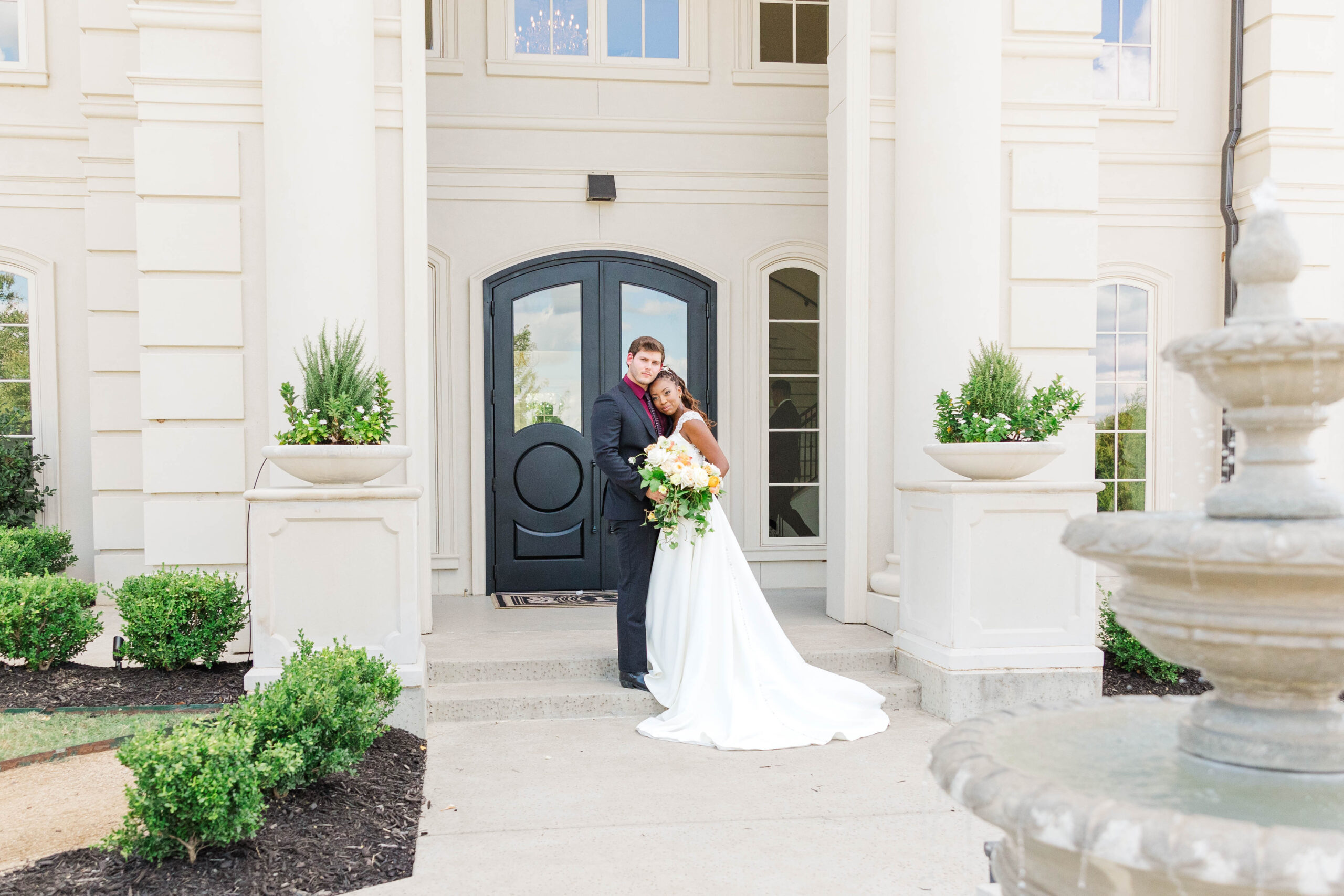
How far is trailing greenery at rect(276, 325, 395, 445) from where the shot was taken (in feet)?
18.7

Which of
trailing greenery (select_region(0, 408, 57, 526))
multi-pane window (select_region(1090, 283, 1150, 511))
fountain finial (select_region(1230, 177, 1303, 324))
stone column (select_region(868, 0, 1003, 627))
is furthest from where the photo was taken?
multi-pane window (select_region(1090, 283, 1150, 511))

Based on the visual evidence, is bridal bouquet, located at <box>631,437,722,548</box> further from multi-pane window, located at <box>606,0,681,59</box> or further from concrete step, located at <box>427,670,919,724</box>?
multi-pane window, located at <box>606,0,681,59</box>

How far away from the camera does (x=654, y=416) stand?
6.25 meters

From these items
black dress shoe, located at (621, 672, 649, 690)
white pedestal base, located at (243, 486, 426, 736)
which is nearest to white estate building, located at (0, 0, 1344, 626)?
black dress shoe, located at (621, 672, 649, 690)

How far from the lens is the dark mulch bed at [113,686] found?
561 cm

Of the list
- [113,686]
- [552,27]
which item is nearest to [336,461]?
[113,686]

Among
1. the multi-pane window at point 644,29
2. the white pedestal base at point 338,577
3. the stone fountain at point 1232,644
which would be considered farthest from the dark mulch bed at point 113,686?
the multi-pane window at point 644,29

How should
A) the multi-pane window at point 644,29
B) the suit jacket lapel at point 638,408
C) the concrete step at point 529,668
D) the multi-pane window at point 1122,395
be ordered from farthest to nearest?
1. the multi-pane window at point 1122,395
2. the multi-pane window at point 644,29
3. the concrete step at point 529,668
4. the suit jacket lapel at point 638,408

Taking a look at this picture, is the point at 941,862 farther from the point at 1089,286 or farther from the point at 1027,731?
the point at 1089,286

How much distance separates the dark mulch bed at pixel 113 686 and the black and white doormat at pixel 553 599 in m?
2.72

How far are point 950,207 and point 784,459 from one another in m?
3.39

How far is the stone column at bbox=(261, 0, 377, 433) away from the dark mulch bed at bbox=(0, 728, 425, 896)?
10.5 ft

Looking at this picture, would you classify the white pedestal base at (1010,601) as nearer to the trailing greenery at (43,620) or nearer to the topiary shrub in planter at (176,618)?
the topiary shrub in planter at (176,618)

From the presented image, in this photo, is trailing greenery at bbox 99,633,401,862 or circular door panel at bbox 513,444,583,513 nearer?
trailing greenery at bbox 99,633,401,862
